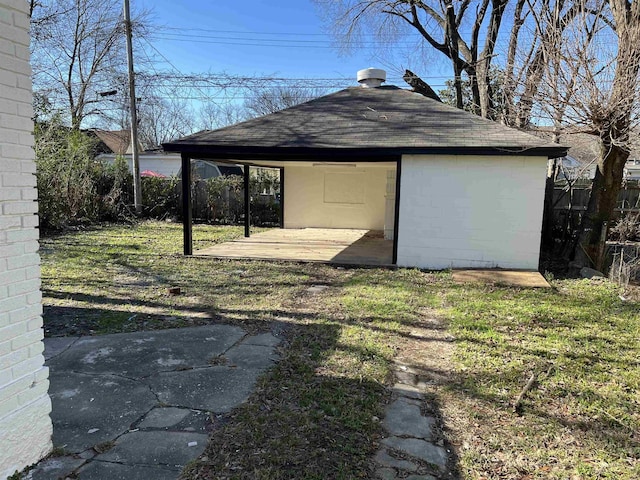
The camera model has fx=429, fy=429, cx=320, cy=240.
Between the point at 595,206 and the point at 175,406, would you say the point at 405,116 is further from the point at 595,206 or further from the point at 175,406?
the point at 175,406

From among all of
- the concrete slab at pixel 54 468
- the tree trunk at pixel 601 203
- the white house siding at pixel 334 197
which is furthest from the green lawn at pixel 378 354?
the white house siding at pixel 334 197

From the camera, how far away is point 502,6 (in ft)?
45.5

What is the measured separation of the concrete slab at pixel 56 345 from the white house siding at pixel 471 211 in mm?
5524

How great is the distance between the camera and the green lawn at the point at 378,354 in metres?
2.47

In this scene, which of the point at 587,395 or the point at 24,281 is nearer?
the point at 24,281

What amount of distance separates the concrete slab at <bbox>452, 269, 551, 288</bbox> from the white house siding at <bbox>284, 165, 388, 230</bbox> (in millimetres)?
6130

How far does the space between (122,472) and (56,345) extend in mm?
2193

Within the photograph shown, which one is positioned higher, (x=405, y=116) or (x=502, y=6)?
(x=502, y=6)

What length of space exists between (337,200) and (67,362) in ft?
34.7

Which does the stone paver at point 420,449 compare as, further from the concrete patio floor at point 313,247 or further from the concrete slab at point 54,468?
the concrete patio floor at point 313,247

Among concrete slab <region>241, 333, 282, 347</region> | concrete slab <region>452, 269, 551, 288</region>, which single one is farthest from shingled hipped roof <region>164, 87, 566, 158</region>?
concrete slab <region>241, 333, 282, 347</region>

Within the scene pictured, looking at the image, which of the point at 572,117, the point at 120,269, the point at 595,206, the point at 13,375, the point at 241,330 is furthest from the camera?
the point at 595,206

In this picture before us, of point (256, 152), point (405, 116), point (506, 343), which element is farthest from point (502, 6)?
point (506, 343)

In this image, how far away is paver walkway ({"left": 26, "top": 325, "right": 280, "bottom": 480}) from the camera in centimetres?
232
